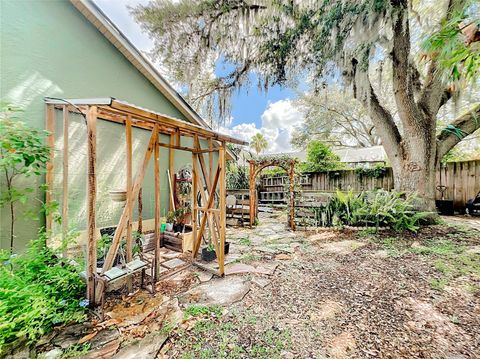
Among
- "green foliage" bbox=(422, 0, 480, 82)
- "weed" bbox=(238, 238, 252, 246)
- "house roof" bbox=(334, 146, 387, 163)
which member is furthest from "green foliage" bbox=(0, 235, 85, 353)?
"house roof" bbox=(334, 146, 387, 163)

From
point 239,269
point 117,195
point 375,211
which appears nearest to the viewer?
point 117,195

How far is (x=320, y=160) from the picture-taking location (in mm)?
10289

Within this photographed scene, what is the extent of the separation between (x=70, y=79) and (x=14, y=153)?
1863 mm

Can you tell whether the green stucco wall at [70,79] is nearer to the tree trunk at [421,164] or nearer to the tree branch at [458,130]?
the tree trunk at [421,164]

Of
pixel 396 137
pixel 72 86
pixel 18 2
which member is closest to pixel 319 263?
pixel 396 137

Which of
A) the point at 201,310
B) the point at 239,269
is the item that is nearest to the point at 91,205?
the point at 201,310

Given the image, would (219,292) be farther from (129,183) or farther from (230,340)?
(129,183)

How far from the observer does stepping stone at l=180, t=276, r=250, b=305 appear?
2.58 metres

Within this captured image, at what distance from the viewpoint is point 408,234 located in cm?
504

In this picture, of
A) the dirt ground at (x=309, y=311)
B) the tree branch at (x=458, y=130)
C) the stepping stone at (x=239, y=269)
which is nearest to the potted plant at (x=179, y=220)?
the dirt ground at (x=309, y=311)

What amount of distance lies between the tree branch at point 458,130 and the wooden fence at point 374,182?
273 centimetres

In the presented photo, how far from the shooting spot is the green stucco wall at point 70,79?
2.97 meters

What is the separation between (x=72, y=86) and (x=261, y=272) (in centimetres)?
465

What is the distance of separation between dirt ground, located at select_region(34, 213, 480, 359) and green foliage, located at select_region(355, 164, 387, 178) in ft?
17.2
